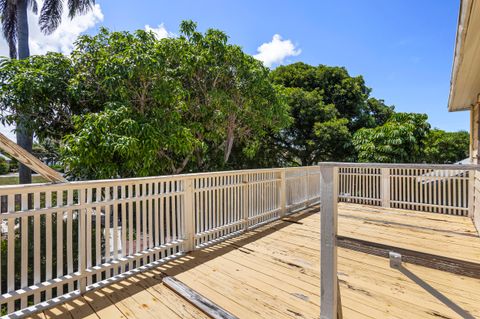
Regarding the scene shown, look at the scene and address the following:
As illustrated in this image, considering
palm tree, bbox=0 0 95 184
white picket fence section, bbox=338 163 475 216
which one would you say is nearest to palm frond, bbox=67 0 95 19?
palm tree, bbox=0 0 95 184

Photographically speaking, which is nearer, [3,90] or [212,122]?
[3,90]

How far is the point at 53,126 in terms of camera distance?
6.04 metres

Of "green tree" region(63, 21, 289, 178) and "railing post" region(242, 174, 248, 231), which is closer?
"railing post" region(242, 174, 248, 231)

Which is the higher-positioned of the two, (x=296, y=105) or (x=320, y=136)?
(x=296, y=105)

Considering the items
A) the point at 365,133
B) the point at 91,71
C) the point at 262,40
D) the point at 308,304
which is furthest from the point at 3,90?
the point at 365,133

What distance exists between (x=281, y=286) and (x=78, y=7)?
12480 mm

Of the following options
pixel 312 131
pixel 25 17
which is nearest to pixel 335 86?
pixel 312 131

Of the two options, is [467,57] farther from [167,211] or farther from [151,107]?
[151,107]

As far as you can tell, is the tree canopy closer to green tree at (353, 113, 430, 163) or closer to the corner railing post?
green tree at (353, 113, 430, 163)

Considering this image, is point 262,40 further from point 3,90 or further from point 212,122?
point 3,90

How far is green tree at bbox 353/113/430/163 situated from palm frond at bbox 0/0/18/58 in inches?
593

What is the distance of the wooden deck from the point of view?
224 cm

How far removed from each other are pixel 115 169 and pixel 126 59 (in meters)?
2.24

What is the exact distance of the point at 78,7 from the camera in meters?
10.1
